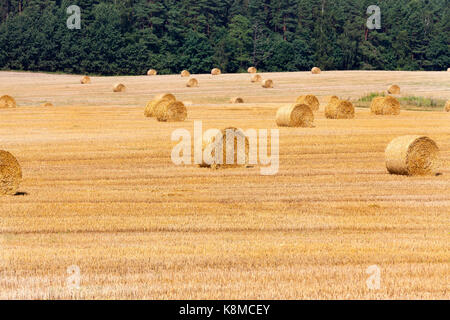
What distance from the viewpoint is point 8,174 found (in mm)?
18359

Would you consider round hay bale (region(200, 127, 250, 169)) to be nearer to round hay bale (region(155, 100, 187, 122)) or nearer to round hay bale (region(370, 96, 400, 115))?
round hay bale (region(155, 100, 187, 122))

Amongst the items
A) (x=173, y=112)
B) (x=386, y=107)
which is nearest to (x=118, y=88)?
(x=386, y=107)

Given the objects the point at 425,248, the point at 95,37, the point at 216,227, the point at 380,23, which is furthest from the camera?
the point at 380,23

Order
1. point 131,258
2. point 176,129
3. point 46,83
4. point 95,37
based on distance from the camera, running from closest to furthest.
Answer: point 131,258 < point 176,129 < point 46,83 < point 95,37

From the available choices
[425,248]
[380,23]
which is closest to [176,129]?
[425,248]

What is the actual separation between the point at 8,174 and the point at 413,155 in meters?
10.3

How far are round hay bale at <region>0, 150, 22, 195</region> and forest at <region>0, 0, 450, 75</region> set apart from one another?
266 ft

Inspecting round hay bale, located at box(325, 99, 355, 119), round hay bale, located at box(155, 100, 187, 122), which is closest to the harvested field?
round hay bale, located at box(155, 100, 187, 122)

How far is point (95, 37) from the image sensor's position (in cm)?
10062

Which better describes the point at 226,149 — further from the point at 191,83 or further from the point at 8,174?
the point at 191,83

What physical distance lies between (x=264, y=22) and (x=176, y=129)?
88.1 metres

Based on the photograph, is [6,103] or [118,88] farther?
[118,88]

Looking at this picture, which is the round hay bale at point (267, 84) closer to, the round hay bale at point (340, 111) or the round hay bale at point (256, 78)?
the round hay bale at point (256, 78)

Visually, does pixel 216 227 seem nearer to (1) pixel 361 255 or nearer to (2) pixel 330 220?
(2) pixel 330 220
